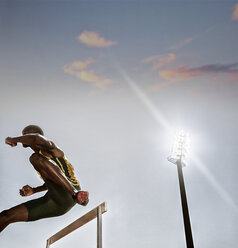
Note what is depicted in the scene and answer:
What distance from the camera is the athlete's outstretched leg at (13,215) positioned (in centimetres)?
377

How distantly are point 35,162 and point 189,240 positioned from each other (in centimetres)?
399

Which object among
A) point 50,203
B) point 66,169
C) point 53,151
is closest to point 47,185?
point 50,203

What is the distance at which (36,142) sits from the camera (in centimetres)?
369

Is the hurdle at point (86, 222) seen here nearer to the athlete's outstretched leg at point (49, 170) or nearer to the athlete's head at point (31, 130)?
the athlete's outstretched leg at point (49, 170)

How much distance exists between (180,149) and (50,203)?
4779mm

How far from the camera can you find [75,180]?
4285 millimetres

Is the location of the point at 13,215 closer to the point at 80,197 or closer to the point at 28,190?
the point at 28,190

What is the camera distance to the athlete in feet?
Answer: 12.3

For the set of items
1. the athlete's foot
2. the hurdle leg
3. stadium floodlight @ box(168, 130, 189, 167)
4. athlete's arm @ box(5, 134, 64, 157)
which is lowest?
the hurdle leg

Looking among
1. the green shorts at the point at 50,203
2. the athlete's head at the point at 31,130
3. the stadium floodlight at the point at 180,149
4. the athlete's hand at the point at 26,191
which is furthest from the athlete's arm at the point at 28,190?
the stadium floodlight at the point at 180,149

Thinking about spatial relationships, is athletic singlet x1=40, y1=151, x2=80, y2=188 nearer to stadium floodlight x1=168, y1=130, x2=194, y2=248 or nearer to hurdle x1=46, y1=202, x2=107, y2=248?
hurdle x1=46, y1=202, x2=107, y2=248

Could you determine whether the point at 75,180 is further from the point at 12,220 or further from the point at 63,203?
the point at 12,220

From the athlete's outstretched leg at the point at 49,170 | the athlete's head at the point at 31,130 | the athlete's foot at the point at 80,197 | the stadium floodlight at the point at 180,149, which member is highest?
the stadium floodlight at the point at 180,149

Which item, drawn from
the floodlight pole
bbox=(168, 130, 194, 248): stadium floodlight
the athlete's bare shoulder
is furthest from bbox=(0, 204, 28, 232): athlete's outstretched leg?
bbox=(168, 130, 194, 248): stadium floodlight
